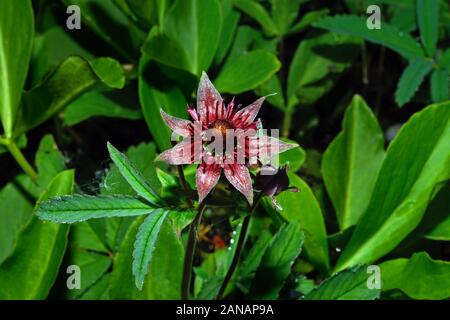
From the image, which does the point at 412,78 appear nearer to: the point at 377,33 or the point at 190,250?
the point at 377,33

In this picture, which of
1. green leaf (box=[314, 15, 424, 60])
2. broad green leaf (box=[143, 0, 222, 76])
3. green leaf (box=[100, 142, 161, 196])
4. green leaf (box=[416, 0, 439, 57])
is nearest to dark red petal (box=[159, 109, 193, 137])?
green leaf (box=[100, 142, 161, 196])

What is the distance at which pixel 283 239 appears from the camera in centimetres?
128

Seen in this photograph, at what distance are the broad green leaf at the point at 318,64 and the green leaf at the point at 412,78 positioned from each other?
0.69 ft

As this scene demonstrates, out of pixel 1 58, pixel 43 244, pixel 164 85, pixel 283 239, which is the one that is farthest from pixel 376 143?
pixel 1 58

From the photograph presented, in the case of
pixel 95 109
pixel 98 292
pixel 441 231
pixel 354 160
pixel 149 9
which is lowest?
pixel 98 292

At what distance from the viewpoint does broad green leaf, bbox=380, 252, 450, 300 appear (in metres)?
1.24

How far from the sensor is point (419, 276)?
1.28 metres

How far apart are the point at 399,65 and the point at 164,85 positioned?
0.88 m

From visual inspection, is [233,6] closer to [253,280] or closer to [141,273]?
[253,280]

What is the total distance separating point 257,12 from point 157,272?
30.8 inches

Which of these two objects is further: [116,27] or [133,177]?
[116,27]

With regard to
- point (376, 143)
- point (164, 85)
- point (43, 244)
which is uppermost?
point (164, 85)

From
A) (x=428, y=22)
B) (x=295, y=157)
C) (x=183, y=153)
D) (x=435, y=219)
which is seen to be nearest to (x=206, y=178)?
(x=183, y=153)

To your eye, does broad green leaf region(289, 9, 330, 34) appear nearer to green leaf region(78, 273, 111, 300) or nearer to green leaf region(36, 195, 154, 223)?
green leaf region(78, 273, 111, 300)
